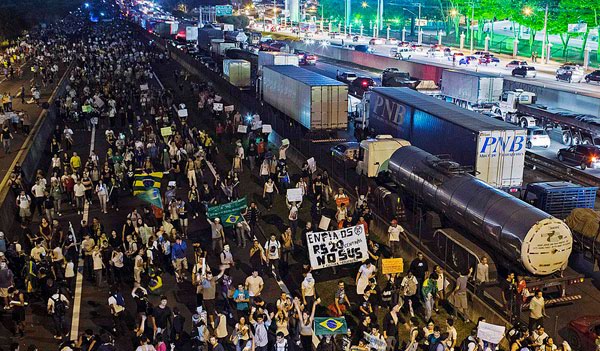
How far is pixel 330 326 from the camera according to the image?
14625mm

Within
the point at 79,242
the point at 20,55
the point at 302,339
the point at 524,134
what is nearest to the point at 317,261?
the point at 302,339

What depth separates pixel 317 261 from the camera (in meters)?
18.8

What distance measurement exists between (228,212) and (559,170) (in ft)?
64.5

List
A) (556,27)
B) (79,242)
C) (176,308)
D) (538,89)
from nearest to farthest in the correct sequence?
(176,308) < (79,242) < (538,89) < (556,27)

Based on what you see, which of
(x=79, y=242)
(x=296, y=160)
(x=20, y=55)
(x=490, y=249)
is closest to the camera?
(x=490, y=249)

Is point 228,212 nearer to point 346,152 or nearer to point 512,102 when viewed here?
point 346,152

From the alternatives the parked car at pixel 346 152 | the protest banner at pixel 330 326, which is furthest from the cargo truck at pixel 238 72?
the protest banner at pixel 330 326

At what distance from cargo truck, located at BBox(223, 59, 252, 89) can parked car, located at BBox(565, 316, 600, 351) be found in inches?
1818

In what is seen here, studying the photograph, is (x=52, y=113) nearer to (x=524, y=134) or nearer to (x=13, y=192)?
(x=13, y=192)

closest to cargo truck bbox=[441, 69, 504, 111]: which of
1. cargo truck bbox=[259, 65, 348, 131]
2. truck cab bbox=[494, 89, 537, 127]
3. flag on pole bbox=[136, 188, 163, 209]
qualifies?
truck cab bbox=[494, 89, 537, 127]

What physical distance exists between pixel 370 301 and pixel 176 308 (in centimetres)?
516

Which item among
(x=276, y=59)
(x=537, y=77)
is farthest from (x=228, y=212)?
(x=537, y=77)

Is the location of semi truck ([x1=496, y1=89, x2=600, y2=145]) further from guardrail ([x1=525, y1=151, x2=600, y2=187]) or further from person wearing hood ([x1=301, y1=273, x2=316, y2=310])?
person wearing hood ([x1=301, y1=273, x2=316, y2=310])

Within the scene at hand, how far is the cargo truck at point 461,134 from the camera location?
2517cm
